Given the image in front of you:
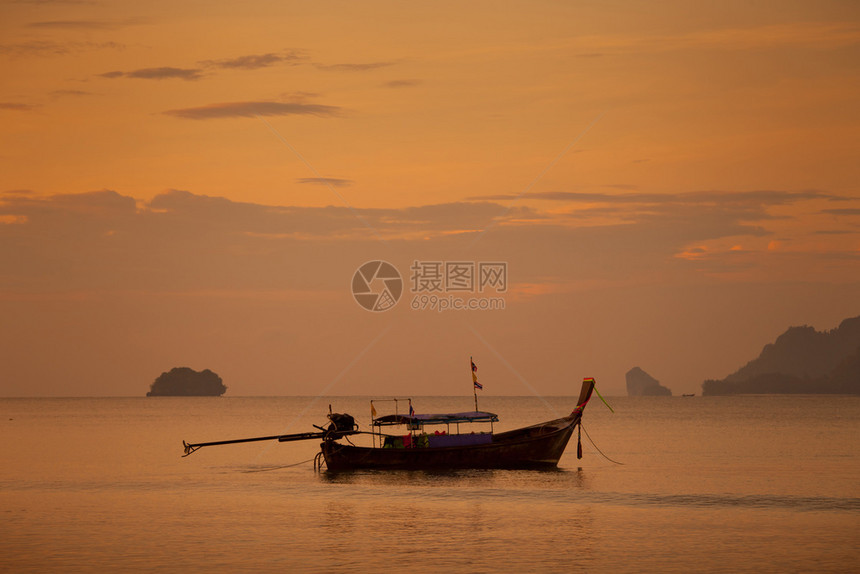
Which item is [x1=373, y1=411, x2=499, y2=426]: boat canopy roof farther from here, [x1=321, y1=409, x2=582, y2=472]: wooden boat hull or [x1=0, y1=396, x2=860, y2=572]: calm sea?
[x1=0, y1=396, x2=860, y2=572]: calm sea

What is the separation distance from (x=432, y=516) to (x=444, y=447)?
1393 centimetres

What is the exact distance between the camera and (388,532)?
3512 cm

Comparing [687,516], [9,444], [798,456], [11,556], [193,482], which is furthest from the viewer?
[9,444]

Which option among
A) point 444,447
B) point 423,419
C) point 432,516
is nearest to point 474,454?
point 444,447

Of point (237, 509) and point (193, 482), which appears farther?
point (193, 482)

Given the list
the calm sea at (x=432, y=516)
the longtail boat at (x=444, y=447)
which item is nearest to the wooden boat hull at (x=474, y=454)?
the longtail boat at (x=444, y=447)

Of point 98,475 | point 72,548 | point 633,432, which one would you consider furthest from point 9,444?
point 633,432

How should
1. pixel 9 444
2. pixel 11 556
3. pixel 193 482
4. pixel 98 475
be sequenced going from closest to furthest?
pixel 11 556
pixel 193 482
pixel 98 475
pixel 9 444

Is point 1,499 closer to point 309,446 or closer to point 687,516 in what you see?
point 687,516

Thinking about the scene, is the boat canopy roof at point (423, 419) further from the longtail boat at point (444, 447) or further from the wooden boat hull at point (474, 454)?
the wooden boat hull at point (474, 454)

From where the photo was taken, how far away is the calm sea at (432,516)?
29969 mm

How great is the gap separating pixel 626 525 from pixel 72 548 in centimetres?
2069

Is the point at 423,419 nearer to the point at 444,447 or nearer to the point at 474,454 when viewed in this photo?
the point at 444,447

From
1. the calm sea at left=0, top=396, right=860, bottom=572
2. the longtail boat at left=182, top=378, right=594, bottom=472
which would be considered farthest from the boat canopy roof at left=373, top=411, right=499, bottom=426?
the calm sea at left=0, top=396, right=860, bottom=572
